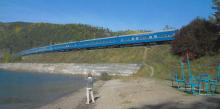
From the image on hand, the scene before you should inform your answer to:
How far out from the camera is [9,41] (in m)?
179

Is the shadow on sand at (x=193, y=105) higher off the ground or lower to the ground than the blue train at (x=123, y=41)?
lower

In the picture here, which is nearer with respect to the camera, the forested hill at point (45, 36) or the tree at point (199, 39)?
the tree at point (199, 39)

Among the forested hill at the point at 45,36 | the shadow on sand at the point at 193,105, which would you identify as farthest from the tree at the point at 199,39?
the forested hill at the point at 45,36

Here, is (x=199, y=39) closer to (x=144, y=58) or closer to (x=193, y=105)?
(x=144, y=58)

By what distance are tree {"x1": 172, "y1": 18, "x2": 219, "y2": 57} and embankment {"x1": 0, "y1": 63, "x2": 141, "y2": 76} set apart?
27.9 feet

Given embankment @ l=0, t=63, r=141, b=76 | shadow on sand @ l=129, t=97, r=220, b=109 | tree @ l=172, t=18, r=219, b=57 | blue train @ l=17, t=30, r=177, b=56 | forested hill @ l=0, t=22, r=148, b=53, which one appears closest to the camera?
shadow on sand @ l=129, t=97, r=220, b=109

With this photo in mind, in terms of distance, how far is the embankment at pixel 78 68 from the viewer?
51906 millimetres

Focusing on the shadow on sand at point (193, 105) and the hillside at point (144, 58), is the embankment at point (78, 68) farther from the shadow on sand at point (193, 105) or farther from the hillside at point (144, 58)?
the shadow on sand at point (193, 105)

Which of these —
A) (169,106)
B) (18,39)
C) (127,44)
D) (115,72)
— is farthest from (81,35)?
(169,106)

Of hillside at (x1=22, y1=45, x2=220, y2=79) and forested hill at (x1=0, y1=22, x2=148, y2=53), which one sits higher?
forested hill at (x1=0, y1=22, x2=148, y2=53)

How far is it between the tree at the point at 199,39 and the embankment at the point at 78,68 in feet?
27.9

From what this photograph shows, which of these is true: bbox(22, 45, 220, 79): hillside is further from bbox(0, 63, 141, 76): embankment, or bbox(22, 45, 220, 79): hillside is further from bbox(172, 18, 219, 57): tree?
bbox(0, 63, 141, 76): embankment

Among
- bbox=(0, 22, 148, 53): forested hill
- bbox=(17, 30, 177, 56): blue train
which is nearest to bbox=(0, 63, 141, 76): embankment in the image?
bbox=(17, 30, 177, 56): blue train

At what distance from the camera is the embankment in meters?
51.9
